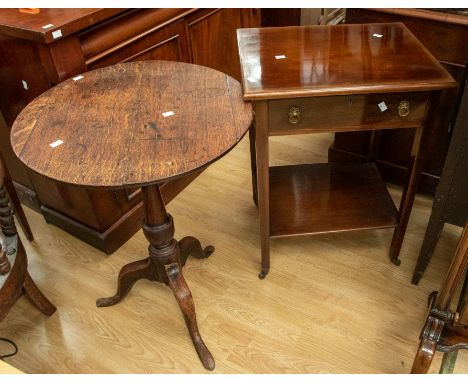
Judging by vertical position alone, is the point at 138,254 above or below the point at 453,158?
below

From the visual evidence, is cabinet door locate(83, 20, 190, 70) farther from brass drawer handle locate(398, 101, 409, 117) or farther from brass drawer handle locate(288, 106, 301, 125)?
brass drawer handle locate(398, 101, 409, 117)

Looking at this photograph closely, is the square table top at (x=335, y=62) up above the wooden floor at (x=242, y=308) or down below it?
above

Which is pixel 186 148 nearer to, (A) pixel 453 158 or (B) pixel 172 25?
(A) pixel 453 158

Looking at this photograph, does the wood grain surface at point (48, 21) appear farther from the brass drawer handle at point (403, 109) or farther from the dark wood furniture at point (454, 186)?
the dark wood furniture at point (454, 186)

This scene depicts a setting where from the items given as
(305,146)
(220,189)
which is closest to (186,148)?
(220,189)

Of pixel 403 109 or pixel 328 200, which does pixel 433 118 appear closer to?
pixel 403 109

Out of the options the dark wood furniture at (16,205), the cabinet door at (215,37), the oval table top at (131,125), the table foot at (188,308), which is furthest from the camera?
the cabinet door at (215,37)

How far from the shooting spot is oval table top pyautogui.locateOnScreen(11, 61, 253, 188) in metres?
1.05

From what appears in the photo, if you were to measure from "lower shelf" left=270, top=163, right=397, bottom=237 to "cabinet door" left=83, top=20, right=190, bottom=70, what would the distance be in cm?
69

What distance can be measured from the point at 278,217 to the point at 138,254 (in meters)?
0.65

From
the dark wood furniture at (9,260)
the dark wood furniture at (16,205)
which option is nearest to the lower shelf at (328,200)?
the dark wood furniture at (9,260)

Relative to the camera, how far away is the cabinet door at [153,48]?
1652 millimetres

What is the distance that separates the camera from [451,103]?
69.7 inches

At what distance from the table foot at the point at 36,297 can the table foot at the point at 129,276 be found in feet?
0.58
